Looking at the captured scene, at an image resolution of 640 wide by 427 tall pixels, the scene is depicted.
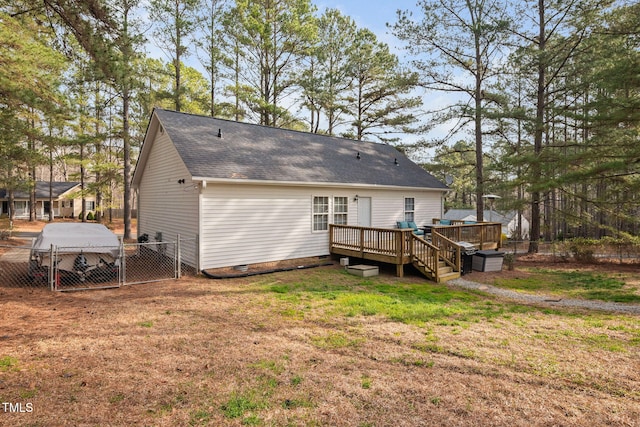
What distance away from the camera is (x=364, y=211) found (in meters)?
13.4

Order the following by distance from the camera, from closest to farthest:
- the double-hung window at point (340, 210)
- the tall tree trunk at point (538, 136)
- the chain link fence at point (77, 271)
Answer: the chain link fence at point (77, 271), the double-hung window at point (340, 210), the tall tree trunk at point (538, 136)

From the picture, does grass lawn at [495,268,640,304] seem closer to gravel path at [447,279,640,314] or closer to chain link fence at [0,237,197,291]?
gravel path at [447,279,640,314]

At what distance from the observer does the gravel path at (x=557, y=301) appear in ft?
23.6

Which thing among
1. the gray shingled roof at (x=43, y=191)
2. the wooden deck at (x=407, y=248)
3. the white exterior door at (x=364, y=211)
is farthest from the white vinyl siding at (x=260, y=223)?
the gray shingled roof at (x=43, y=191)

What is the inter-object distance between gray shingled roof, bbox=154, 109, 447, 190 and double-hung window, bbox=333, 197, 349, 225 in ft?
2.47

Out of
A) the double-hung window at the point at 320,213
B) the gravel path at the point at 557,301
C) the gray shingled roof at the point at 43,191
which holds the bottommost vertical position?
the gravel path at the point at 557,301

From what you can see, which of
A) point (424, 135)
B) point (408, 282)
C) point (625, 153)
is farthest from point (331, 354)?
point (424, 135)

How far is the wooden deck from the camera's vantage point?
9.87 metres

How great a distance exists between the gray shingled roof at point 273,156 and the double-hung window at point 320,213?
0.74 meters

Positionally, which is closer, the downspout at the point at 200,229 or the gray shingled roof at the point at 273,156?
the downspout at the point at 200,229

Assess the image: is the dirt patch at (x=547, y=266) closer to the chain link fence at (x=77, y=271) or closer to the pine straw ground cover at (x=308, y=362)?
the pine straw ground cover at (x=308, y=362)

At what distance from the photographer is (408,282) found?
31.0ft

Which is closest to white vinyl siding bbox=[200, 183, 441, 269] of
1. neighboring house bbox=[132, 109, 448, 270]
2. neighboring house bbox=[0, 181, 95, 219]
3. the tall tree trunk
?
neighboring house bbox=[132, 109, 448, 270]

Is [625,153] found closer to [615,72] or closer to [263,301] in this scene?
[615,72]
